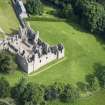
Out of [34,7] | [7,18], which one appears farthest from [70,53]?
[7,18]

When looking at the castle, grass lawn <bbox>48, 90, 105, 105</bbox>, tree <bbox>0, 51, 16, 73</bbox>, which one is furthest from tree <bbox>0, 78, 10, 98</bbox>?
grass lawn <bbox>48, 90, 105, 105</bbox>

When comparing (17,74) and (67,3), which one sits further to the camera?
(67,3)

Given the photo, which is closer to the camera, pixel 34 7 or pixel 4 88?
pixel 4 88

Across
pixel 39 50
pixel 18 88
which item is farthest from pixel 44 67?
pixel 18 88

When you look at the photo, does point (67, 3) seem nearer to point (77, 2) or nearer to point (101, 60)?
point (77, 2)

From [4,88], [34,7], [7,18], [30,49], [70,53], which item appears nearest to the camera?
[4,88]

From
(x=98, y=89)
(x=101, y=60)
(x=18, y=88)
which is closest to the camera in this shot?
(x=18, y=88)

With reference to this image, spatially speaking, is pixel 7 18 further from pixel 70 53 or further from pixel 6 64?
pixel 6 64
